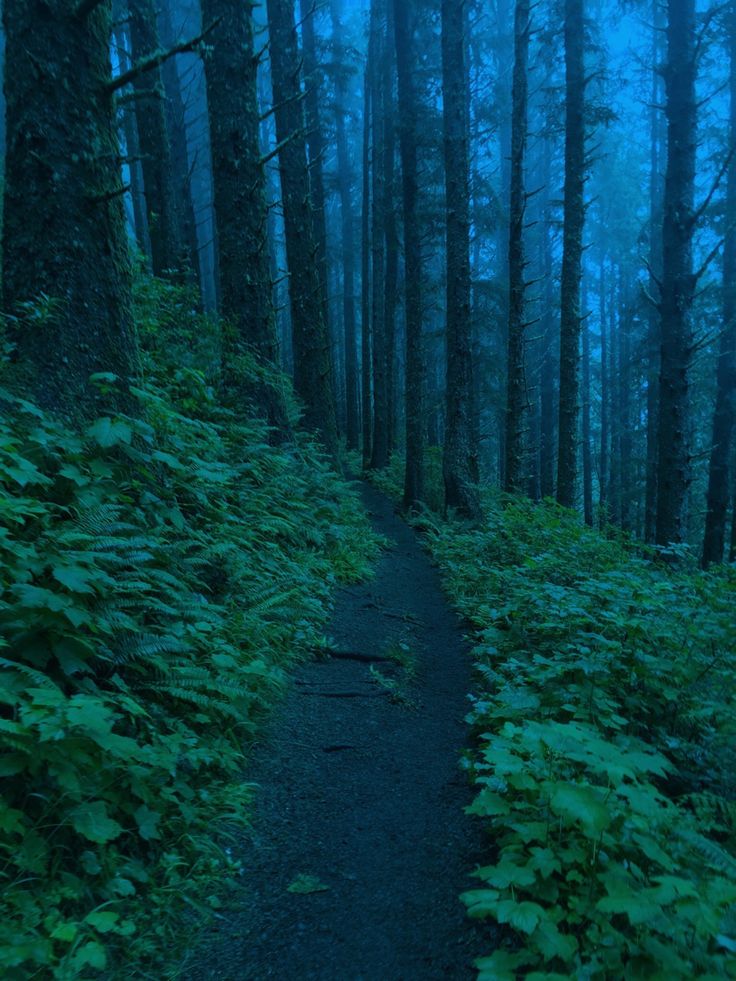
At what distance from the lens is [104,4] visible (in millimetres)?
4496

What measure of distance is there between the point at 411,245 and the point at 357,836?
45.1ft

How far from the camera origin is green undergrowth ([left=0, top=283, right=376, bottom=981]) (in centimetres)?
213

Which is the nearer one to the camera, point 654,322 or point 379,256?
point 379,256

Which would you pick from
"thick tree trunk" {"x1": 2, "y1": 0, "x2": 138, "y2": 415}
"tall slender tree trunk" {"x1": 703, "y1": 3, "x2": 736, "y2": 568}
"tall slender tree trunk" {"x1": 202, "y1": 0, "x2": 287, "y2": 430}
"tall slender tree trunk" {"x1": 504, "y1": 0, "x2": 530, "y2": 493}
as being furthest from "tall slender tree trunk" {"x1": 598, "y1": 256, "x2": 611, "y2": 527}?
"thick tree trunk" {"x1": 2, "y1": 0, "x2": 138, "y2": 415}

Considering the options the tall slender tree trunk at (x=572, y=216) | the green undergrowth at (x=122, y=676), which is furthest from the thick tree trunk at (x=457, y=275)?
the green undergrowth at (x=122, y=676)

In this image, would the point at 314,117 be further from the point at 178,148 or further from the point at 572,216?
the point at 572,216

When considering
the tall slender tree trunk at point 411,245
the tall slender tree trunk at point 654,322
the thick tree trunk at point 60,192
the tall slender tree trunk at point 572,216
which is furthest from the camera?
the tall slender tree trunk at point 654,322

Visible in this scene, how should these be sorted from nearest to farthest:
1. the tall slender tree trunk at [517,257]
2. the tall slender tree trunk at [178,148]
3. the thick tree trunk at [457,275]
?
the thick tree trunk at [457,275] → the tall slender tree trunk at [517,257] → the tall slender tree trunk at [178,148]

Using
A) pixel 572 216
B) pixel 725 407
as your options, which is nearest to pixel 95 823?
pixel 572 216

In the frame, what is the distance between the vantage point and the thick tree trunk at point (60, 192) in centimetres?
432

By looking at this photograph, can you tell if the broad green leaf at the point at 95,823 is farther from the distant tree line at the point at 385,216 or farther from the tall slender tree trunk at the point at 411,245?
the tall slender tree trunk at the point at 411,245

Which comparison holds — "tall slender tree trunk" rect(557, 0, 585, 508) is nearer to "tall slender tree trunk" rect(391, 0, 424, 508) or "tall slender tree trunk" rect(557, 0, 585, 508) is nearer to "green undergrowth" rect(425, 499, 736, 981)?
"tall slender tree trunk" rect(391, 0, 424, 508)

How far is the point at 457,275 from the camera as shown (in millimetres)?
11930

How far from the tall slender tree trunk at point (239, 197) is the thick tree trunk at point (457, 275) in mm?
4698
